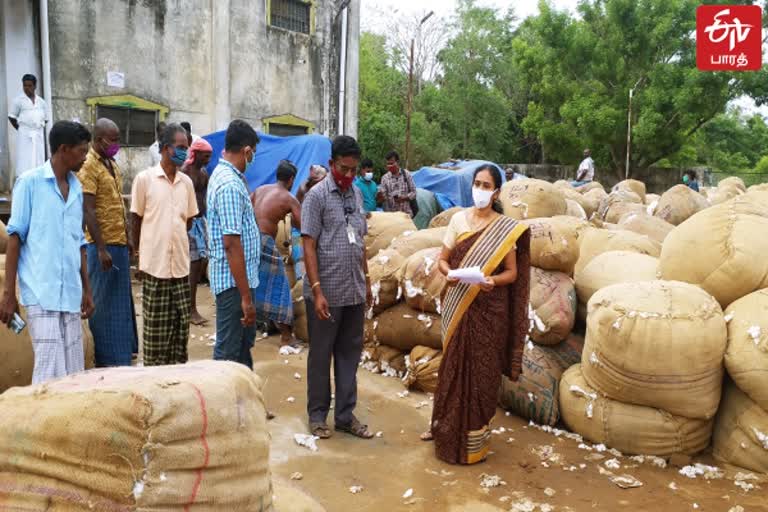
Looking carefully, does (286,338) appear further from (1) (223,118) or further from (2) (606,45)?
(2) (606,45)

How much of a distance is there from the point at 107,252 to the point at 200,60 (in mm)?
9396

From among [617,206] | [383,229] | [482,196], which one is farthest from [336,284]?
[617,206]

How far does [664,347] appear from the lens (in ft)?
11.8

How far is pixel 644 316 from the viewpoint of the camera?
366 cm

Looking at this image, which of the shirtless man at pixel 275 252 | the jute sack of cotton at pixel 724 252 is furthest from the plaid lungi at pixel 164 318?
the jute sack of cotton at pixel 724 252

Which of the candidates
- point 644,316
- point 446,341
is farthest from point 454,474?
point 644,316

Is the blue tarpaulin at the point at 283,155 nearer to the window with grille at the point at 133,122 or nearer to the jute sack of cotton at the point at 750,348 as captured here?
the window with grille at the point at 133,122

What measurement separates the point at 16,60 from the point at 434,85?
76.3ft

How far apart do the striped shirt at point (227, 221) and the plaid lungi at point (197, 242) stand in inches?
97.1

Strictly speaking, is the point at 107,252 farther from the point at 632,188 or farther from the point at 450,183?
the point at 632,188

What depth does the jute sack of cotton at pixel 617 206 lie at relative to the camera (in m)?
9.03

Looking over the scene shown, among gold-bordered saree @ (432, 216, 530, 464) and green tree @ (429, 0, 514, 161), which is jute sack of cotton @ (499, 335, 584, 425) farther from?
green tree @ (429, 0, 514, 161)

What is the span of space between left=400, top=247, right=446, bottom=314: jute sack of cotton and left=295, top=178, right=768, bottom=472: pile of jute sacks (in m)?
0.01

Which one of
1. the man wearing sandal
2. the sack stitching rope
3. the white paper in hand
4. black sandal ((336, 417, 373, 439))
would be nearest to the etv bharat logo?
the man wearing sandal
